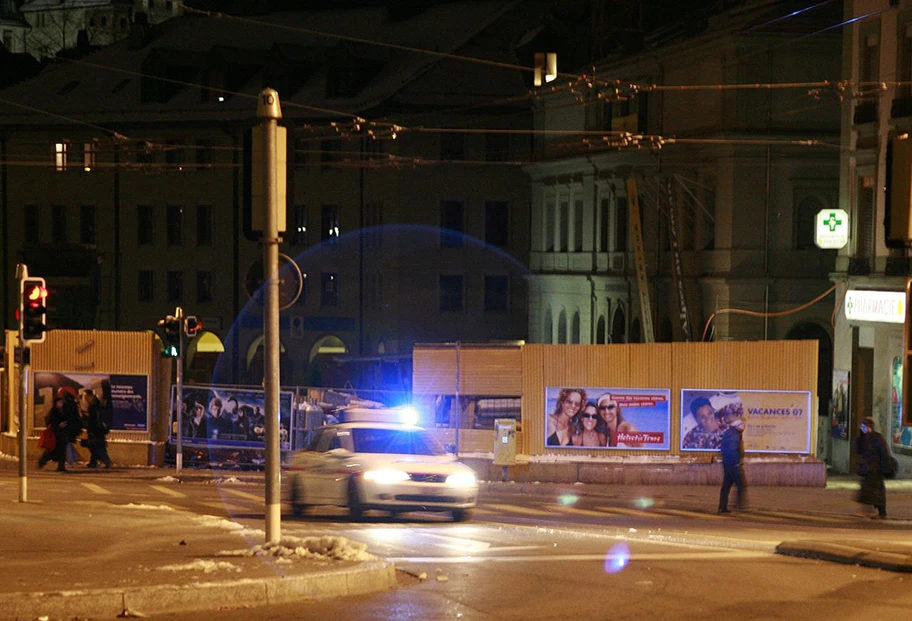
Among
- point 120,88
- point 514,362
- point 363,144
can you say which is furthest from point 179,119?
point 514,362

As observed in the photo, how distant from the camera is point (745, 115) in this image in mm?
45469

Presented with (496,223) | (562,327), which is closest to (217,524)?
(562,327)

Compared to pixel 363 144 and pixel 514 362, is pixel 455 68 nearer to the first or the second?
pixel 363 144

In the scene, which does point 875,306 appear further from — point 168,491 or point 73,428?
point 73,428

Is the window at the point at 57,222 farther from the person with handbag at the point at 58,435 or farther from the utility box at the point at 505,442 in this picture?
the utility box at the point at 505,442

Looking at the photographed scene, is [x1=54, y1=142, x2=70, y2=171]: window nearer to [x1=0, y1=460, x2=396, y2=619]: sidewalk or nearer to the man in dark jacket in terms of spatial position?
the man in dark jacket

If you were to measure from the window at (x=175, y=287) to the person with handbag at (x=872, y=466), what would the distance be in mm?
47600

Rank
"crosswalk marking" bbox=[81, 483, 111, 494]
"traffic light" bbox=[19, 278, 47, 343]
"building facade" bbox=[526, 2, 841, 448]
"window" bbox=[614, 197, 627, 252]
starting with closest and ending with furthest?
1. "traffic light" bbox=[19, 278, 47, 343]
2. "crosswalk marking" bbox=[81, 483, 111, 494]
3. "building facade" bbox=[526, 2, 841, 448]
4. "window" bbox=[614, 197, 627, 252]

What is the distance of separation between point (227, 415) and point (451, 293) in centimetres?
3310

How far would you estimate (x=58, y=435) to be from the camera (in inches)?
1219

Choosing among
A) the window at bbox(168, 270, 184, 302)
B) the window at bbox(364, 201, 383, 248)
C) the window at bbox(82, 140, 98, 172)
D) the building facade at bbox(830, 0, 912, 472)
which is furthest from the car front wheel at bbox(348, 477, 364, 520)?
the window at bbox(168, 270, 184, 302)

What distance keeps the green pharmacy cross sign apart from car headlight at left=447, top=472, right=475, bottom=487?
19.9 meters

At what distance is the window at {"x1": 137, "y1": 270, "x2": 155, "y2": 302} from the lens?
69.0 metres

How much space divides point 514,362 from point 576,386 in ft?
4.29
